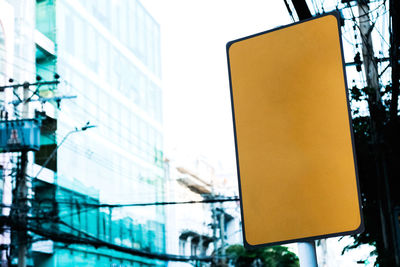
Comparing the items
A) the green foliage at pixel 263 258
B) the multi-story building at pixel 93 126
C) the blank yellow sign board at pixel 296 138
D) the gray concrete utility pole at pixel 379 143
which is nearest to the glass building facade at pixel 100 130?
the multi-story building at pixel 93 126

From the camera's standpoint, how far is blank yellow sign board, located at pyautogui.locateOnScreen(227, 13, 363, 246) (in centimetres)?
154

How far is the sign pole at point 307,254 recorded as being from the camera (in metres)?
1.54

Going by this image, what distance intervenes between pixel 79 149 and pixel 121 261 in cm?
662

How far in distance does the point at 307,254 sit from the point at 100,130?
22.2 metres

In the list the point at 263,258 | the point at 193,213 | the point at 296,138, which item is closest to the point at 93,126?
the point at 296,138

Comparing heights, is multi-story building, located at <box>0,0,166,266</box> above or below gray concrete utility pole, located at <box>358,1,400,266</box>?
above

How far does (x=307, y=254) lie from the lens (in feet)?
5.08

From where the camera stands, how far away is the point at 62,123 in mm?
20484

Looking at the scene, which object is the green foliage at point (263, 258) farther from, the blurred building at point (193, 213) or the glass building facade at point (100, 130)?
the glass building facade at point (100, 130)

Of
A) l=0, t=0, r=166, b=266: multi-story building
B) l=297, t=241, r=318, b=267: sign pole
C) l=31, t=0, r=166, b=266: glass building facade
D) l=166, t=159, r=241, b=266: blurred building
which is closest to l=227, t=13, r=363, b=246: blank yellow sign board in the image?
l=297, t=241, r=318, b=267: sign pole

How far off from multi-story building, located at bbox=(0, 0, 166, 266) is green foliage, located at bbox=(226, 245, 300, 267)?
11.1 m

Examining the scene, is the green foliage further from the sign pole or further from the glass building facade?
the sign pole

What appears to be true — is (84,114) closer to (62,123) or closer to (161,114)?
(62,123)

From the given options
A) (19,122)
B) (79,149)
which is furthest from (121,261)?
(19,122)
